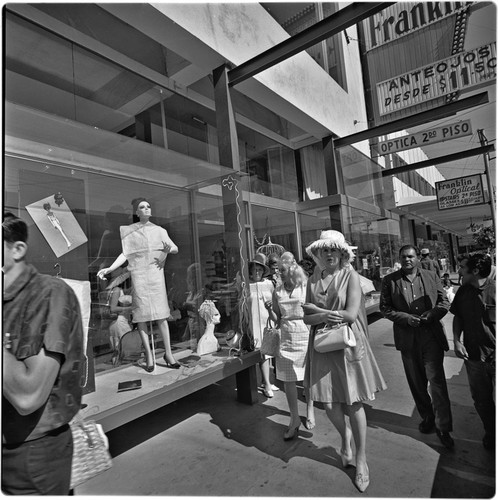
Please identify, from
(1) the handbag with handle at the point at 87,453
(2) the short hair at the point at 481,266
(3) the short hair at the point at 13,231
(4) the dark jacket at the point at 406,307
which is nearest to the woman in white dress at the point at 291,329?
(4) the dark jacket at the point at 406,307

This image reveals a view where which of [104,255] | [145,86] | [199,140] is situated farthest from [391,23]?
[104,255]

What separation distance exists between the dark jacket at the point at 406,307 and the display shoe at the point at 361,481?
1259 mm

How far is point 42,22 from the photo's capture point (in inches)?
175

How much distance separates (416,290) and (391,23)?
5.45 m

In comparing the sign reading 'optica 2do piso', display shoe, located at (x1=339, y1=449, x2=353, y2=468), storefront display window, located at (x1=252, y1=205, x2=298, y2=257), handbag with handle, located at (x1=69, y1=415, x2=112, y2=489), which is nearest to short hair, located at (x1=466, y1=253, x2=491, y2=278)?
display shoe, located at (x1=339, y1=449, x2=353, y2=468)

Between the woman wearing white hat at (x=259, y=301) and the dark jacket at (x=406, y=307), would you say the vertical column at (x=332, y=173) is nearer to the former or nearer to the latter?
the woman wearing white hat at (x=259, y=301)

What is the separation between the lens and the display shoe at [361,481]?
245 cm

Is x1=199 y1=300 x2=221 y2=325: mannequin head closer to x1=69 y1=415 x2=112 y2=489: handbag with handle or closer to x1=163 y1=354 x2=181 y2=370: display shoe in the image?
x1=163 y1=354 x2=181 y2=370: display shoe

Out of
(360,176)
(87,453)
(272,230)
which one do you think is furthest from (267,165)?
(87,453)

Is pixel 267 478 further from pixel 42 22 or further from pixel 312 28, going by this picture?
pixel 42 22

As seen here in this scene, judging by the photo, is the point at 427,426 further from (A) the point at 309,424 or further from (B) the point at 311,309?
(B) the point at 311,309

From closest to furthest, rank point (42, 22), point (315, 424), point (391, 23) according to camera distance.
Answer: point (315, 424) < point (42, 22) < point (391, 23)

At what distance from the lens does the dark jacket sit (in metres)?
3.15

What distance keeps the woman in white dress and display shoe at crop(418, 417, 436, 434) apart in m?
1.08
